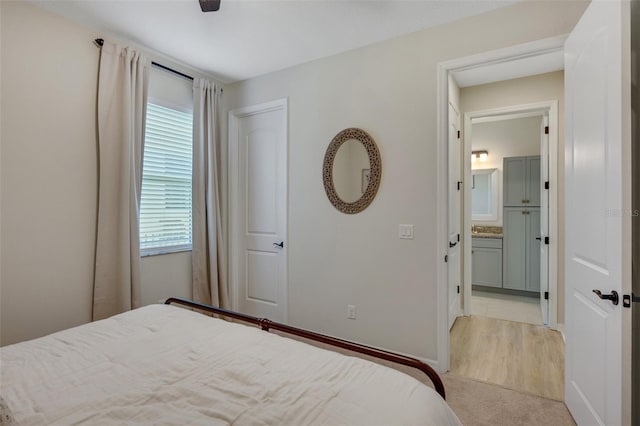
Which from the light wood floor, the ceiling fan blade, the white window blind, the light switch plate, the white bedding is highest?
the ceiling fan blade

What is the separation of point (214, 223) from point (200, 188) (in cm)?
38

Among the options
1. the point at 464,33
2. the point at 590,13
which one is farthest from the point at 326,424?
the point at 464,33

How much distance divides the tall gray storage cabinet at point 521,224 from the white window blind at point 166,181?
13.7 feet

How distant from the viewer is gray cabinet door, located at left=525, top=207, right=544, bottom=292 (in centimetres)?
431

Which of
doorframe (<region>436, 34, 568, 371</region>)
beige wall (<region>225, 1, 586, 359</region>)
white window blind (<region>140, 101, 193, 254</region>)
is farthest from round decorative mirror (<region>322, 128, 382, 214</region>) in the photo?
white window blind (<region>140, 101, 193, 254</region>)

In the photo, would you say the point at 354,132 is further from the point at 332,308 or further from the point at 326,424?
the point at 326,424

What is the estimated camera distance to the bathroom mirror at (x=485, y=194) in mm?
4953

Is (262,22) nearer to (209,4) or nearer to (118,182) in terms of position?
(209,4)

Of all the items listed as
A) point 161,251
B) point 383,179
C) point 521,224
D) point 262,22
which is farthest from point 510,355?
point 262,22

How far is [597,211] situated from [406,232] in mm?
1216

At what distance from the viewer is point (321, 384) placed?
1.15 metres

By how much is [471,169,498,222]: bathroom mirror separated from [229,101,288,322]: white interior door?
3237 mm

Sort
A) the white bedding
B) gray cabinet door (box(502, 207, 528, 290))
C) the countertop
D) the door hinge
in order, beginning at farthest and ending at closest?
the countertop < gray cabinet door (box(502, 207, 528, 290)) < the door hinge < the white bedding

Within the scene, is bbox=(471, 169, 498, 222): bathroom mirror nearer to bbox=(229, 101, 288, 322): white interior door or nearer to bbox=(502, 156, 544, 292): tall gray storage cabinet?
bbox=(502, 156, 544, 292): tall gray storage cabinet
